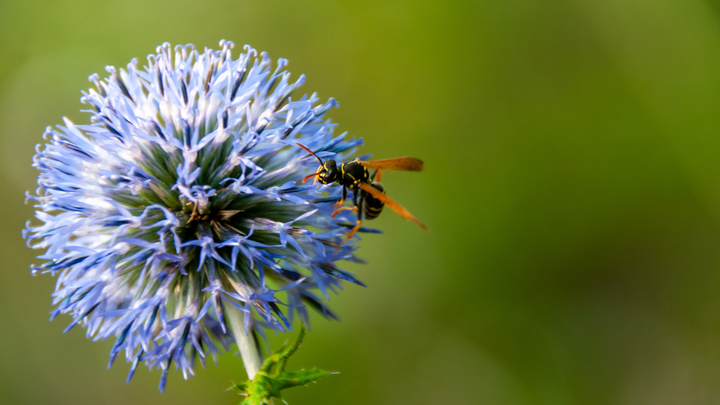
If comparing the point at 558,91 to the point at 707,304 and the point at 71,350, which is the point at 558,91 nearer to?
the point at 707,304

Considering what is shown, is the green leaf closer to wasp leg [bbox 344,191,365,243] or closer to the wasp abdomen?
wasp leg [bbox 344,191,365,243]

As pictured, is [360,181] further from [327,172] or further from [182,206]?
[182,206]

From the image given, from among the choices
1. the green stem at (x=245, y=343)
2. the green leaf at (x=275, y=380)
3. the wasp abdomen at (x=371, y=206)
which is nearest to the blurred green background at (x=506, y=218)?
the wasp abdomen at (x=371, y=206)

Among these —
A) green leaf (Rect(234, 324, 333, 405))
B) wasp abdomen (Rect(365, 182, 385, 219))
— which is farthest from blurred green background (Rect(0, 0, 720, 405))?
green leaf (Rect(234, 324, 333, 405))

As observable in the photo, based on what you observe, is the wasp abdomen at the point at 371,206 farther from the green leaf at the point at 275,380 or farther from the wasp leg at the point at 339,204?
the green leaf at the point at 275,380

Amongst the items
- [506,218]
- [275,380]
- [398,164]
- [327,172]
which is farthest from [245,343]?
[506,218]

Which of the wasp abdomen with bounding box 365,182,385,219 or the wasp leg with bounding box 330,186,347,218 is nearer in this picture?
the wasp leg with bounding box 330,186,347,218
